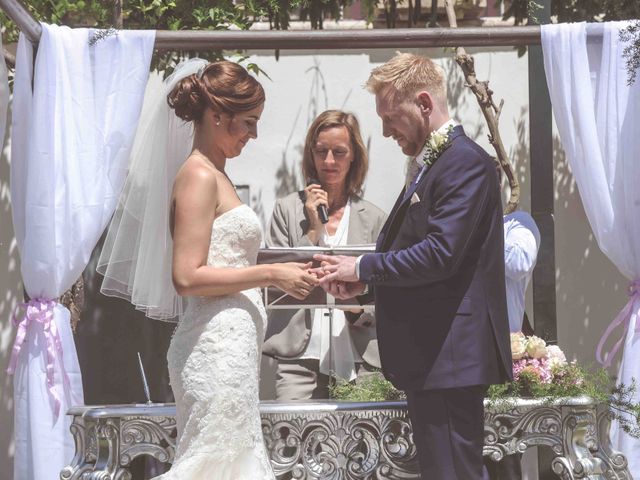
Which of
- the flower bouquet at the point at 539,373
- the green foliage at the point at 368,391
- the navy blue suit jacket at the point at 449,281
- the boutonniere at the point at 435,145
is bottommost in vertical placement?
the green foliage at the point at 368,391

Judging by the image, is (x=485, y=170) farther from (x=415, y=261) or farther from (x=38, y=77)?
(x=38, y=77)

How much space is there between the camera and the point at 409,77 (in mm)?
4301

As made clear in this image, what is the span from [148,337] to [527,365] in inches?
130

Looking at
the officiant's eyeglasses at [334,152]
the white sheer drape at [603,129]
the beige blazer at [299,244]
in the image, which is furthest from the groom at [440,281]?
the officiant's eyeglasses at [334,152]

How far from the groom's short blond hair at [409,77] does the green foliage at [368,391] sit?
1441 millimetres

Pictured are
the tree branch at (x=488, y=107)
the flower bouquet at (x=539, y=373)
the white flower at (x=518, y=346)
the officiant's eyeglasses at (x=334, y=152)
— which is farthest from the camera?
the tree branch at (x=488, y=107)

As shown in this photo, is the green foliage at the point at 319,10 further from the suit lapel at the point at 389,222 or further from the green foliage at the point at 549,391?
the suit lapel at the point at 389,222

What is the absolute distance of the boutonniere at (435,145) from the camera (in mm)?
4238

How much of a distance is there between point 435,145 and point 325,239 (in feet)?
6.78

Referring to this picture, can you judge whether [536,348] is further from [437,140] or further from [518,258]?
[437,140]

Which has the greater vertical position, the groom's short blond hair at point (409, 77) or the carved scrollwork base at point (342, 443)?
the groom's short blond hair at point (409, 77)

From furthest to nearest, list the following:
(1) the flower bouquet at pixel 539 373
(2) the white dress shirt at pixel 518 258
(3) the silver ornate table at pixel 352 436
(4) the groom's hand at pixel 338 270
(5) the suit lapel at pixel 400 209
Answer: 1. (2) the white dress shirt at pixel 518 258
2. (1) the flower bouquet at pixel 539 373
3. (3) the silver ornate table at pixel 352 436
4. (4) the groom's hand at pixel 338 270
5. (5) the suit lapel at pixel 400 209

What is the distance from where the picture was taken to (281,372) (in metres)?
6.16

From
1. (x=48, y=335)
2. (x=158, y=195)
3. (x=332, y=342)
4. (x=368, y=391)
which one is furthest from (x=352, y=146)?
(x=48, y=335)
